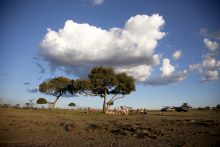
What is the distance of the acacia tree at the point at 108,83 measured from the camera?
53.8 meters

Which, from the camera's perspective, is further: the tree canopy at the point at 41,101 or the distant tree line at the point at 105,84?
the tree canopy at the point at 41,101

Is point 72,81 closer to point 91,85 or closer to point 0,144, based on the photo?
point 91,85

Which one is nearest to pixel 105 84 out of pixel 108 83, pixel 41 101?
pixel 108 83

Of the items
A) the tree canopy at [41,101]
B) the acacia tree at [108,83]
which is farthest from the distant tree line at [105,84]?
the tree canopy at [41,101]

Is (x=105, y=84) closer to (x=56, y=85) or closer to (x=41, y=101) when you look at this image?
(x=56, y=85)

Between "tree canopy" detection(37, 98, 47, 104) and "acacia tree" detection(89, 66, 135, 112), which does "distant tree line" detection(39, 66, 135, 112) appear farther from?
"tree canopy" detection(37, 98, 47, 104)

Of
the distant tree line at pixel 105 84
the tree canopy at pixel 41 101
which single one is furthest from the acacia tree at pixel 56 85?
the tree canopy at pixel 41 101

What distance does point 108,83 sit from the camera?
54.7 metres

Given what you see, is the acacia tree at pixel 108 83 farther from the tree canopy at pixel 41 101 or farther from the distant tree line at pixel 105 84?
the tree canopy at pixel 41 101

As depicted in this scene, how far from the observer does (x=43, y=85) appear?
63.4 m

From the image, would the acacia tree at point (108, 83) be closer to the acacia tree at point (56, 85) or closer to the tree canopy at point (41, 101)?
Answer: the acacia tree at point (56, 85)

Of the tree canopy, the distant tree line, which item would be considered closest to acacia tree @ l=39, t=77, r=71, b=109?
the distant tree line

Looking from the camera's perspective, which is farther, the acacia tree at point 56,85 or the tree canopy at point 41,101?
the tree canopy at point 41,101

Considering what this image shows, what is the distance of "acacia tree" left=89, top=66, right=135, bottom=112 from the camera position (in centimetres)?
5384
